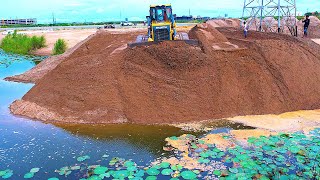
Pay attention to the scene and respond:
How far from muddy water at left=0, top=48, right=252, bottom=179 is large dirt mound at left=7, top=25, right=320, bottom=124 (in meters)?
0.66

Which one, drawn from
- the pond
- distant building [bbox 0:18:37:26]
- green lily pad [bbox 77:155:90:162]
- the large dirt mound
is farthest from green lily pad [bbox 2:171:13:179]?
distant building [bbox 0:18:37:26]

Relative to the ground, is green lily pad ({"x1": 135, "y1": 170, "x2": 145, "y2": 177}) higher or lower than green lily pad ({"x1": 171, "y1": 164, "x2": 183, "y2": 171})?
lower

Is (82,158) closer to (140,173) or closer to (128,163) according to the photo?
(128,163)

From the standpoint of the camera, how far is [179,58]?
12984 millimetres

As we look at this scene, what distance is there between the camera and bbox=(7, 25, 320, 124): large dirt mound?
11.7 m

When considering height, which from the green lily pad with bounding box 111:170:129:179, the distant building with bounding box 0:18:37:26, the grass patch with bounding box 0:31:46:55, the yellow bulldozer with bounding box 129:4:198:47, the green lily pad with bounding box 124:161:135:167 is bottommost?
the green lily pad with bounding box 111:170:129:179

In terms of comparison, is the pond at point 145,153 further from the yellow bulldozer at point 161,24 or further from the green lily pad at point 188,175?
the yellow bulldozer at point 161,24

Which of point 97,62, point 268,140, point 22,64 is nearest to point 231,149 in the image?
point 268,140

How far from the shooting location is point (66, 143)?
31.6ft

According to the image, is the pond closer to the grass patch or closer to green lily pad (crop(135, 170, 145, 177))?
green lily pad (crop(135, 170, 145, 177))

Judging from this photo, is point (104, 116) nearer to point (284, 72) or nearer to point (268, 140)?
point (268, 140)

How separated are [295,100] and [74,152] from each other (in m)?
8.28

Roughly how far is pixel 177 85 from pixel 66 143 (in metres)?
4.69

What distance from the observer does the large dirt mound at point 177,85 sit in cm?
1170
